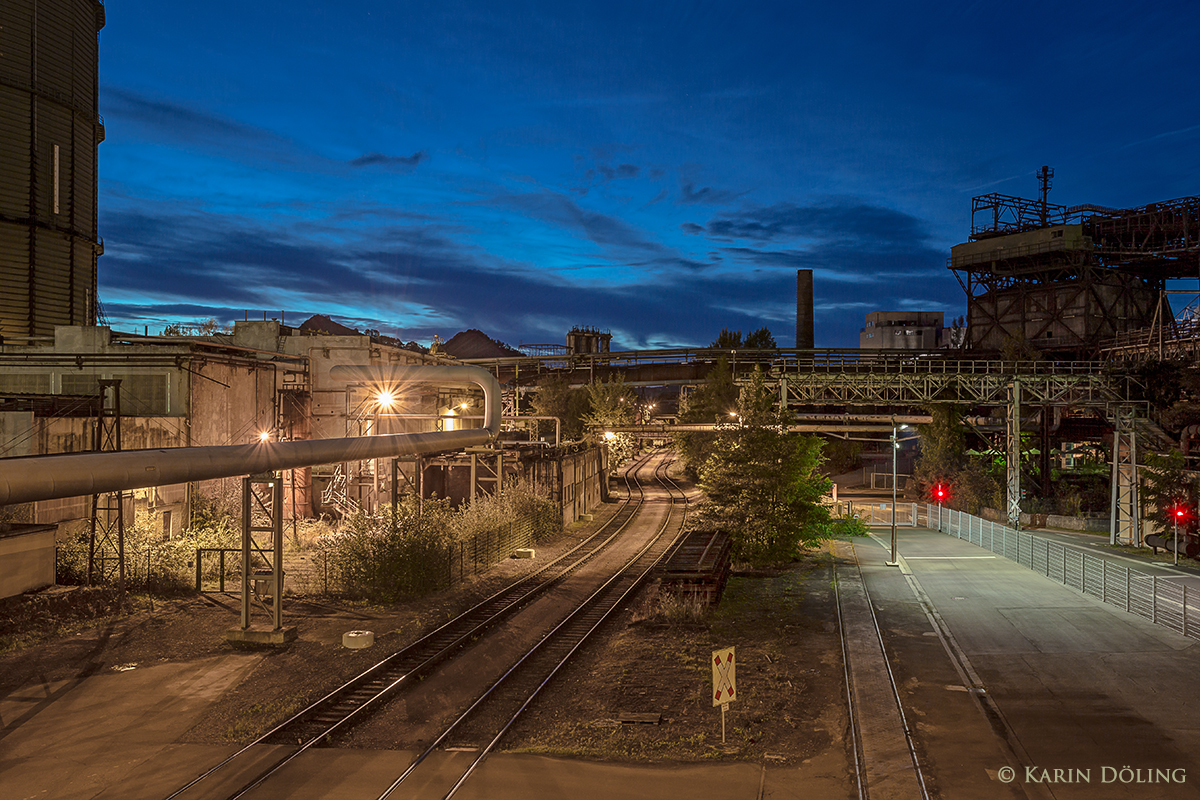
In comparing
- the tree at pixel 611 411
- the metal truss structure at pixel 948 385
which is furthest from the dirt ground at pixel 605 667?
the tree at pixel 611 411

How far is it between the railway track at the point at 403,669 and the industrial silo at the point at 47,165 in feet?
102

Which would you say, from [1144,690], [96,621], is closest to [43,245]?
[96,621]

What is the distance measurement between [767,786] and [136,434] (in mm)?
26105

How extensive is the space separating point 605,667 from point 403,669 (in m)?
4.00

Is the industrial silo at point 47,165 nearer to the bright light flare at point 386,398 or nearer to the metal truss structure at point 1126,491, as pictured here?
the bright light flare at point 386,398

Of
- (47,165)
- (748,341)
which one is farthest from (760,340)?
(47,165)

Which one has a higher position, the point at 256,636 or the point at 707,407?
the point at 707,407

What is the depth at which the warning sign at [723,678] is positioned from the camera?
440 inches

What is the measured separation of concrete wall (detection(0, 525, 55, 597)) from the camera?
1948cm

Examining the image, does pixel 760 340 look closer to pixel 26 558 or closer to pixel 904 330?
pixel 904 330

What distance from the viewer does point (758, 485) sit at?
27.5 m

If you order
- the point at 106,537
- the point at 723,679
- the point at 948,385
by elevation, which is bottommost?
the point at 723,679

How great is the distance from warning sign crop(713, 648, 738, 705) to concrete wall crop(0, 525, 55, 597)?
1866 centimetres

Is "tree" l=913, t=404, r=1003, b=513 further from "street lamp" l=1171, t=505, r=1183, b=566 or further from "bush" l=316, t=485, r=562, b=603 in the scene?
"bush" l=316, t=485, r=562, b=603
